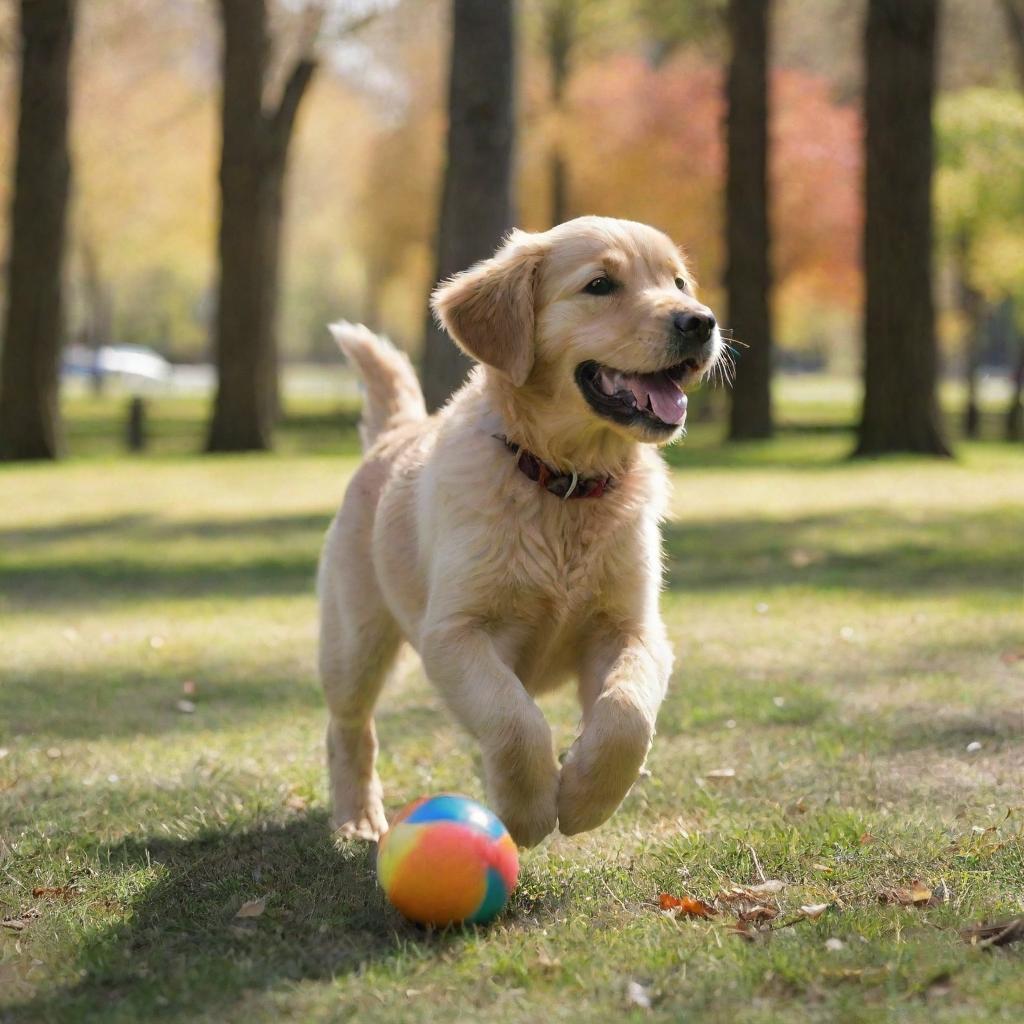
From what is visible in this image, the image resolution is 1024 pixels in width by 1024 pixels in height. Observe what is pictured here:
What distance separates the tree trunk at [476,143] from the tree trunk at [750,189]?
31.3 ft

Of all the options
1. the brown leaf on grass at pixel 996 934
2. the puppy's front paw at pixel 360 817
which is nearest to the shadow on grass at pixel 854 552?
the puppy's front paw at pixel 360 817

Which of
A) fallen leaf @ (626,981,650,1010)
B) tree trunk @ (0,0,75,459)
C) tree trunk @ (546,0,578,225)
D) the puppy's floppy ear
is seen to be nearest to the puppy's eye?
the puppy's floppy ear

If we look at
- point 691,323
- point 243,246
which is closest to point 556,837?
point 691,323

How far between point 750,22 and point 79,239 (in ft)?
77.0

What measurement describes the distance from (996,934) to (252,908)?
1919mm

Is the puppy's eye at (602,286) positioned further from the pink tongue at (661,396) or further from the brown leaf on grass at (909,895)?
the brown leaf on grass at (909,895)

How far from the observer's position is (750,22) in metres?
23.0

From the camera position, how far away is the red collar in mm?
4613

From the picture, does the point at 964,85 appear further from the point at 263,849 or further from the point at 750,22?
the point at 263,849

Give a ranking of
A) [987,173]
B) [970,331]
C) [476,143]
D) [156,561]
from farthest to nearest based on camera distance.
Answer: [970,331] < [987,173] < [476,143] < [156,561]

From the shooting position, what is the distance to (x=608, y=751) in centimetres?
413

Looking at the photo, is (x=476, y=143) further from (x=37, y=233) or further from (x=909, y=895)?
(x=909, y=895)

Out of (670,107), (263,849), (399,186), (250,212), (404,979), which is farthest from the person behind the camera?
(399,186)

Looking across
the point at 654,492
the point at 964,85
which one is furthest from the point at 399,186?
the point at 654,492
